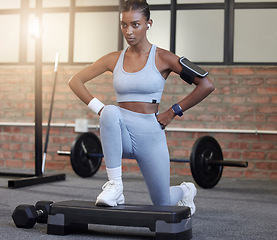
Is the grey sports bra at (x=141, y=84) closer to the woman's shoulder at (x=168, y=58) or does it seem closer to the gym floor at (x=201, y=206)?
the woman's shoulder at (x=168, y=58)

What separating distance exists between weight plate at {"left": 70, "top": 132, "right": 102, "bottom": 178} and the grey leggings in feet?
8.11

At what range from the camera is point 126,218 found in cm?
205

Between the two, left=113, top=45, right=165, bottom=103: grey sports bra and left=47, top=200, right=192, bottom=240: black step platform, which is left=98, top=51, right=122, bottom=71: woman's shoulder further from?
left=47, top=200, right=192, bottom=240: black step platform

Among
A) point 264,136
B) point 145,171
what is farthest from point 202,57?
point 145,171

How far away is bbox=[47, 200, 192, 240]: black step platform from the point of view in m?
2.02

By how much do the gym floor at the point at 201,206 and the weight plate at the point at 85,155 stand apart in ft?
0.38

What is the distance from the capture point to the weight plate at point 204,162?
407cm

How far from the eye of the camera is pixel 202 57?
5.42 m

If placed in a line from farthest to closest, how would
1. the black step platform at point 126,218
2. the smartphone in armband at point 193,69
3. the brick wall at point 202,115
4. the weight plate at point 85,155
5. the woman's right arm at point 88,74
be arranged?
the brick wall at point 202,115
the weight plate at point 85,155
the woman's right arm at point 88,74
the smartphone in armband at point 193,69
the black step platform at point 126,218

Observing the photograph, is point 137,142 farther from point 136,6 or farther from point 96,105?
point 136,6

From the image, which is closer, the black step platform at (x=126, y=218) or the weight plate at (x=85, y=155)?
the black step platform at (x=126, y=218)

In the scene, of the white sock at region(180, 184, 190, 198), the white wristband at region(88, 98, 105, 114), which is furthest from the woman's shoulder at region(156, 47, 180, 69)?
the white sock at region(180, 184, 190, 198)

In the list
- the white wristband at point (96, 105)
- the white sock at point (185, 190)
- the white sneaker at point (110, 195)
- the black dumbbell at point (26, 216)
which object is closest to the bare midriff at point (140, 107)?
the white wristband at point (96, 105)

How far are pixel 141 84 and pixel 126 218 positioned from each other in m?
0.64
